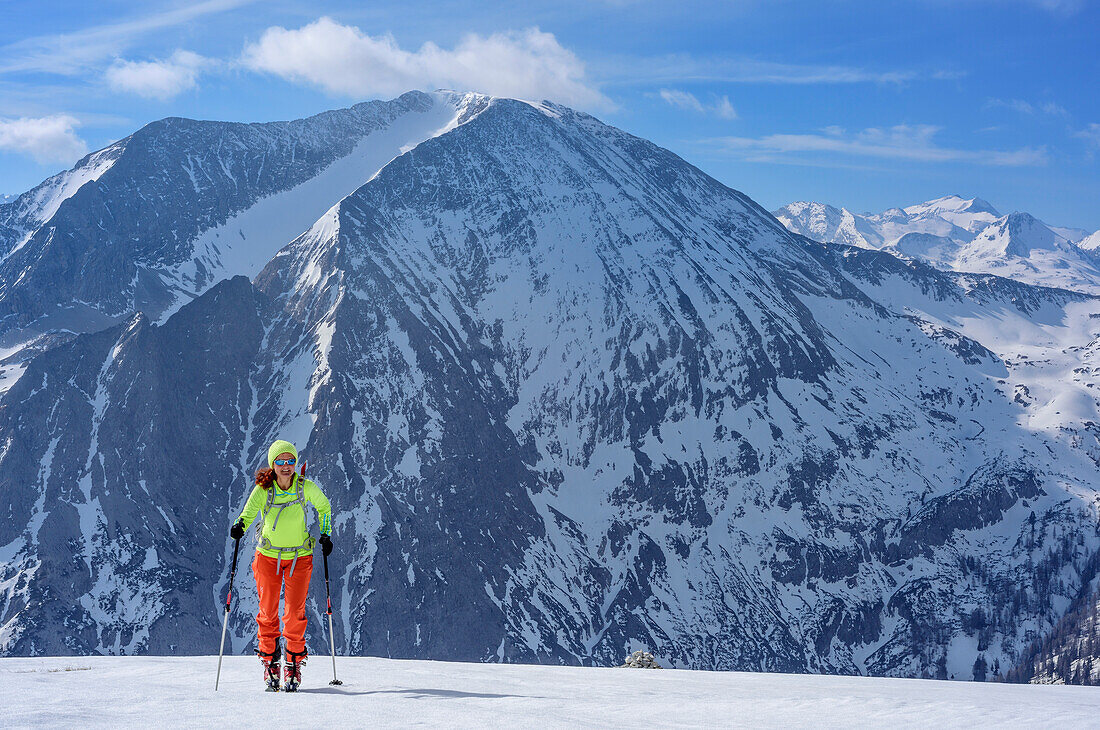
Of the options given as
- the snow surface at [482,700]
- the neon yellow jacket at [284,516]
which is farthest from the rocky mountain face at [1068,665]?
the neon yellow jacket at [284,516]

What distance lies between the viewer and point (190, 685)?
17812 mm

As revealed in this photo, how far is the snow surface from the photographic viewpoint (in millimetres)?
14039

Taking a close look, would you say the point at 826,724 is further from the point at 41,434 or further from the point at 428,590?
the point at 41,434

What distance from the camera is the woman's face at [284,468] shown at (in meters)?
18.4

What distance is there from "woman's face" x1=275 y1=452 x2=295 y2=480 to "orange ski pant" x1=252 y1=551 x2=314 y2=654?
1789 mm

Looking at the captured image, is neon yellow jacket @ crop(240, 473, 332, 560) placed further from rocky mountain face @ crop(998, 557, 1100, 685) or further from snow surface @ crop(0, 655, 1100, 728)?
rocky mountain face @ crop(998, 557, 1100, 685)

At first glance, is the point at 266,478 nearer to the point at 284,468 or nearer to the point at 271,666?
the point at 284,468

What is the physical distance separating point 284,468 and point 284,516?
3.65 feet

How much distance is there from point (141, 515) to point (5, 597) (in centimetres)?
3055

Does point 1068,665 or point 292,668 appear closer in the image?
point 292,668

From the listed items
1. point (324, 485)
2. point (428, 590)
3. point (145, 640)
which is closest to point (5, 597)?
point (145, 640)

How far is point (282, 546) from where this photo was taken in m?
18.6

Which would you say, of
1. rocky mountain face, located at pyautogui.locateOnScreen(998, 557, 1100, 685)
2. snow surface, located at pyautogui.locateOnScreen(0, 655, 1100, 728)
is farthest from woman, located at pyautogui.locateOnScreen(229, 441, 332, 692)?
rocky mountain face, located at pyautogui.locateOnScreen(998, 557, 1100, 685)

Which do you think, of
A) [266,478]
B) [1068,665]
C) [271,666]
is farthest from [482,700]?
[1068,665]
